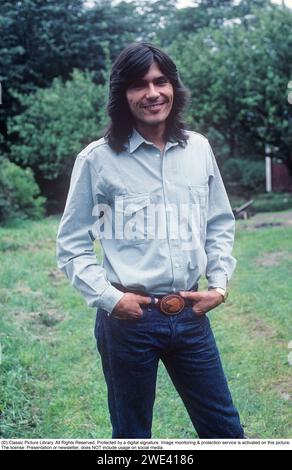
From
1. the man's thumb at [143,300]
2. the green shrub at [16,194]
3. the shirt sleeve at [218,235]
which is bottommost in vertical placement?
the green shrub at [16,194]

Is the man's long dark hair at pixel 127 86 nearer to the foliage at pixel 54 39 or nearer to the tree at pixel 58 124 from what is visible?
the foliage at pixel 54 39

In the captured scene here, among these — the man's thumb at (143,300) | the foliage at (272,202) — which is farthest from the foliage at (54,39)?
the man's thumb at (143,300)

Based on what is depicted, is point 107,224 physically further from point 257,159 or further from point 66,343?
point 257,159

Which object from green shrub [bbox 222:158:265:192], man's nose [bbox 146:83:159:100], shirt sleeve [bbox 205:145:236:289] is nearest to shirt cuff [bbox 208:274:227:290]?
shirt sleeve [bbox 205:145:236:289]

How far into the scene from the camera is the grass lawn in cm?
283

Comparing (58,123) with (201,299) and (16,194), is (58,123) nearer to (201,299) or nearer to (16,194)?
(16,194)

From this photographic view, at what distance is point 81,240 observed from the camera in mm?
1825

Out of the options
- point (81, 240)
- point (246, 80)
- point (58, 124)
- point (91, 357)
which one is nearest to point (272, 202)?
point (246, 80)

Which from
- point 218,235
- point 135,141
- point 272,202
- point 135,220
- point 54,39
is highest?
point 54,39

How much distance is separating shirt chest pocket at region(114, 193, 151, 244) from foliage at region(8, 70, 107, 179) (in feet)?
32.2

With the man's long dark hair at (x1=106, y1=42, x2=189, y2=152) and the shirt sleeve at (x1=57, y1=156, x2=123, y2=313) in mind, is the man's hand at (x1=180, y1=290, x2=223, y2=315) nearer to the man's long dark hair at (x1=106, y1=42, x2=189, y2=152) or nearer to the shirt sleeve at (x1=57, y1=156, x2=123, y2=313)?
the shirt sleeve at (x1=57, y1=156, x2=123, y2=313)

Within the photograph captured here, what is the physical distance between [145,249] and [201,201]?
0.24m

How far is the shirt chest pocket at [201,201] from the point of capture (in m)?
1.83

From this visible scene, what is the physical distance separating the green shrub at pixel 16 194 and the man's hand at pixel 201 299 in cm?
803
